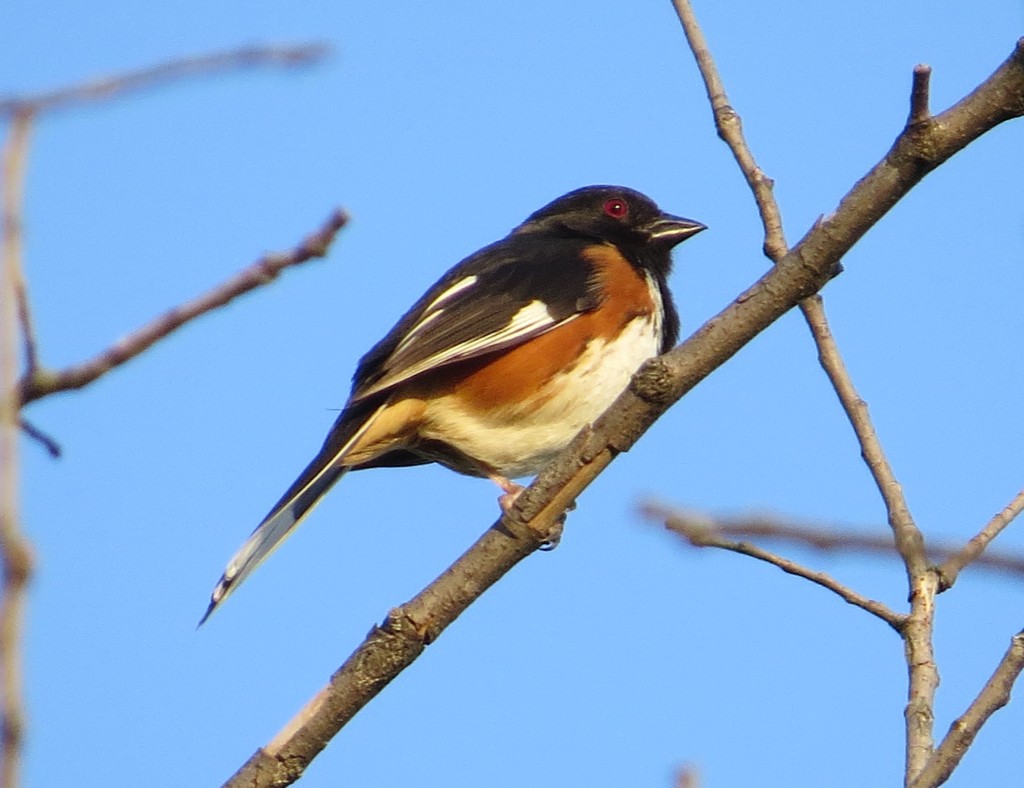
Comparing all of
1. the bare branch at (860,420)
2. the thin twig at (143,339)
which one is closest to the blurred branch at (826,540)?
the thin twig at (143,339)

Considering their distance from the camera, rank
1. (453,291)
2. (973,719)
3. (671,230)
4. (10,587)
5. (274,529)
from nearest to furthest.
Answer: (10,587) → (973,719) → (274,529) → (453,291) → (671,230)

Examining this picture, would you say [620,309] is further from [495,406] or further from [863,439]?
[863,439]

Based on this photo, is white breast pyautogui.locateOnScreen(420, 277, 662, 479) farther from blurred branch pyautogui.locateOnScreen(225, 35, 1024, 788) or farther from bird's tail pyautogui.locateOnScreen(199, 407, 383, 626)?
blurred branch pyautogui.locateOnScreen(225, 35, 1024, 788)

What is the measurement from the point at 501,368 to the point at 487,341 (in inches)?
4.8

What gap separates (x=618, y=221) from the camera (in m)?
6.05

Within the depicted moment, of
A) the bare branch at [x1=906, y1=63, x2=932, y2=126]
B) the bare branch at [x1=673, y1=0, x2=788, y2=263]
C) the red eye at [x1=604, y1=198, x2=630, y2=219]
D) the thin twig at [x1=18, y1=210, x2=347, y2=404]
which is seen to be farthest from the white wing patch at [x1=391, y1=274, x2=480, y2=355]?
the thin twig at [x1=18, y1=210, x2=347, y2=404]

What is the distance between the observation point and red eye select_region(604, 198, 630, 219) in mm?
6055

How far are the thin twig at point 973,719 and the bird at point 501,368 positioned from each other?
2.34 meters

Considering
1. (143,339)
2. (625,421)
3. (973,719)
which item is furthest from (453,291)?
(143,339)

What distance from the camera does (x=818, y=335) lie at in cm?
347

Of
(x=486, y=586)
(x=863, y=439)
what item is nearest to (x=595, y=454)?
(x=486, y=586)

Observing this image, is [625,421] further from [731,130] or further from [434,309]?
[434,309]

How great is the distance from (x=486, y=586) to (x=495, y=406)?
1.64 metres

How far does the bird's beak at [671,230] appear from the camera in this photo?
593 cm
